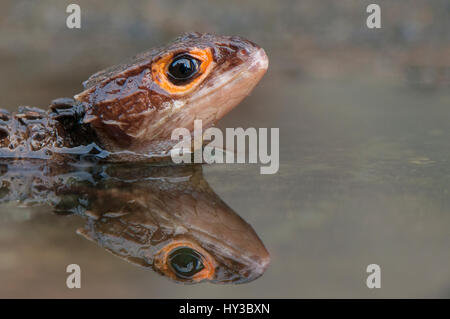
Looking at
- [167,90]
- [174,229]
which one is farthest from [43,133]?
[174,229]

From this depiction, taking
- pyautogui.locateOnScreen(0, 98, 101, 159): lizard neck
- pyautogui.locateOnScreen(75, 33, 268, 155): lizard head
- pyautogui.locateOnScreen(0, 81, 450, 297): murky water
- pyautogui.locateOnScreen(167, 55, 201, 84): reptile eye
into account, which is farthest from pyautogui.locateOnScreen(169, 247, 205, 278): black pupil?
pyautogui.locateOnScreen(0, 98, 101, 159): lizard neck

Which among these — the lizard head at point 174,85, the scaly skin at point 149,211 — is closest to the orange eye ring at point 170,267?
the scaly skin at point 149,211

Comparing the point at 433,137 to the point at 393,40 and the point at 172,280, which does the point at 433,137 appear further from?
the point at 393,40

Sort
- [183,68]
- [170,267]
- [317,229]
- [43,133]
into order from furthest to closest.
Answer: [43,133] < [183,68] < [317,229] < [170,267]

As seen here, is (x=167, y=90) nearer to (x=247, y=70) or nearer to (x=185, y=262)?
(x=247, y=70)

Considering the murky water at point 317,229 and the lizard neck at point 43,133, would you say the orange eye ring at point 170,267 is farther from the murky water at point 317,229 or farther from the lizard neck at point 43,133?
the lizard neck at point 43,133

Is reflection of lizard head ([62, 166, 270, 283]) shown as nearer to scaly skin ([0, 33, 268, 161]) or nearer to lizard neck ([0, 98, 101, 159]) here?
scaly skin ([0, 33, 268, 161])

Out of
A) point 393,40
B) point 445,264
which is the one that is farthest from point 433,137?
point 393,40
